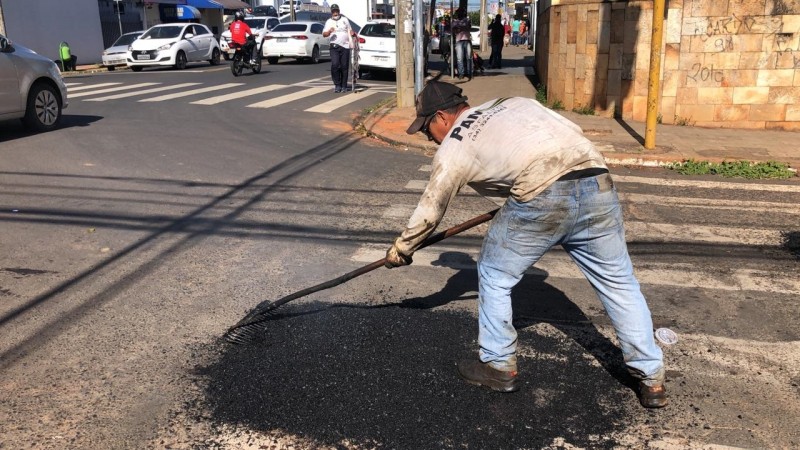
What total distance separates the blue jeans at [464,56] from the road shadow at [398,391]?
15.9 m

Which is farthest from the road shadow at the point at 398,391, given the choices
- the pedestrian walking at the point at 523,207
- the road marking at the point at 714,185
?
the road marking at the point at 714,185

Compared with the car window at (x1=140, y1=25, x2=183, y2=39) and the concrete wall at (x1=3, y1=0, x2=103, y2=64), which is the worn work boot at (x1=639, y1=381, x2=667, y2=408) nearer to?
the car window at (x1=140, y1=25, x2=183, y2=39)

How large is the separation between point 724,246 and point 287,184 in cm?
436

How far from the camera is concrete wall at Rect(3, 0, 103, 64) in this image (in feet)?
90.2

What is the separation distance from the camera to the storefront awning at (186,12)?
4122 centimetres

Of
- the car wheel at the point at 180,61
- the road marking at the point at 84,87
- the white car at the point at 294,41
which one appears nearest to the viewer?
the road marking at the point at 84,87

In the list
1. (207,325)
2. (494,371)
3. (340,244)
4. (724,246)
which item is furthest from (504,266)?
(724,246)

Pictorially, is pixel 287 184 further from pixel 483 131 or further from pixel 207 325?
pixel 483 131

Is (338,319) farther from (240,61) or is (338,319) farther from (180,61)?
(180,61)

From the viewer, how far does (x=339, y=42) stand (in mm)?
15500

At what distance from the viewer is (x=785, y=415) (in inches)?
131

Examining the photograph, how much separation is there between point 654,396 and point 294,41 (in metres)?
24.9

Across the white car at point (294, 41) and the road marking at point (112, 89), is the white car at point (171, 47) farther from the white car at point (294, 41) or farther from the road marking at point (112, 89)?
the road marking at point (112, 89)

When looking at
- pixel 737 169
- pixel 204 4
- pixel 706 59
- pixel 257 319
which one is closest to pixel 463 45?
pixel 706 59
